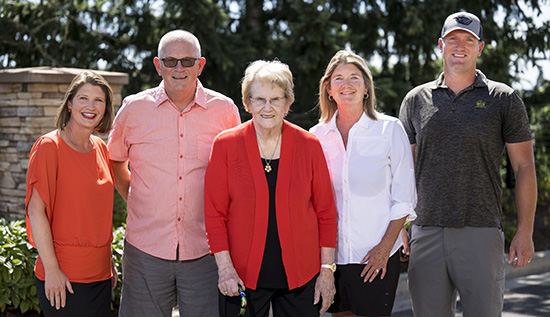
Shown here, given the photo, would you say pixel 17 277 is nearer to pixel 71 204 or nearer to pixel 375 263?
pixel 71 204

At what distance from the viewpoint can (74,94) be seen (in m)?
3.45

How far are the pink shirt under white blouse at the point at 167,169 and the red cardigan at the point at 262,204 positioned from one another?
368 mm

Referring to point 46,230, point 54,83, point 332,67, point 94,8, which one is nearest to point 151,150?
point 46,230

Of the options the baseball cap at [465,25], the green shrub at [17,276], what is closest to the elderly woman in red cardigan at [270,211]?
the baseball cap at [465,25]

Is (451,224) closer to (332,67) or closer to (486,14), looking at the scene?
(332,67)

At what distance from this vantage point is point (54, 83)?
6762 mm

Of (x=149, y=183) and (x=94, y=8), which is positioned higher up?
(x=94, y=8)

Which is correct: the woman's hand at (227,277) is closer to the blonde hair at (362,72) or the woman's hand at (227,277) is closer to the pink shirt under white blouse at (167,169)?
the pink shirt under white blouse at (167,169)

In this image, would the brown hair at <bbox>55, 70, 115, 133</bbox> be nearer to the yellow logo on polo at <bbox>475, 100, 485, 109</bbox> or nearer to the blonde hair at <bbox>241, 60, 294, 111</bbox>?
the blonde hair at <bbox>241, 60, 294, 111</bbox>

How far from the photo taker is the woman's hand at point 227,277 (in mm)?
3143

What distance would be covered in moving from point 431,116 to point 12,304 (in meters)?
3.59

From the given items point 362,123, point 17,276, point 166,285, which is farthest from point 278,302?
point 17,276

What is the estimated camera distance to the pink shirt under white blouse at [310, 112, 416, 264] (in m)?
3.43

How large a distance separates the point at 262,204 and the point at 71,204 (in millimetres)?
1029
